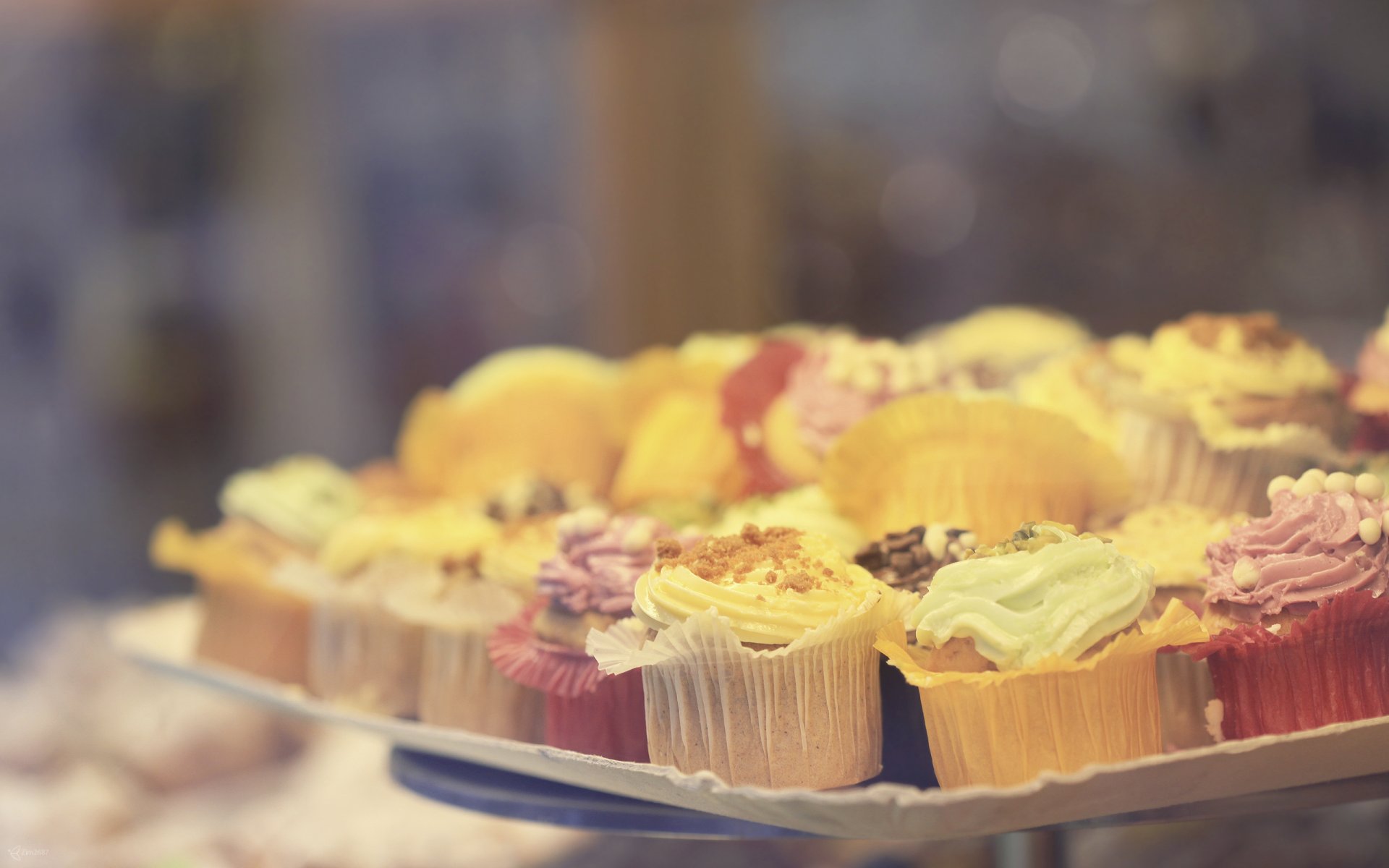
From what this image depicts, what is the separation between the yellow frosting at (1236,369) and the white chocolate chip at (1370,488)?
239mm

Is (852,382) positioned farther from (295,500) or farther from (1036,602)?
(295,500)

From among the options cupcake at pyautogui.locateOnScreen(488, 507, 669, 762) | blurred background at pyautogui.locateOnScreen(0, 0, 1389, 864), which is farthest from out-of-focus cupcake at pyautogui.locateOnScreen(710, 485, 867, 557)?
blurred background at pyautogui.locateOnScreen(0, 0, 1389, 864)

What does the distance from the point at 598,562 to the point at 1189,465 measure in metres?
0.68

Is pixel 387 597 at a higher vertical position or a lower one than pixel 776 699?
higher

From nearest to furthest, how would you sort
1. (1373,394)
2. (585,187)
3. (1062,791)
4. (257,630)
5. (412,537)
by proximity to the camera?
(1062,791) < (1373,394) < (412,537) < (257,630) < (585,187)

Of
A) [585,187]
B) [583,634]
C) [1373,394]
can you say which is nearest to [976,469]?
[583,634]

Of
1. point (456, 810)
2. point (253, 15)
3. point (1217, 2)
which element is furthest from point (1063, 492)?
point (253, 15)

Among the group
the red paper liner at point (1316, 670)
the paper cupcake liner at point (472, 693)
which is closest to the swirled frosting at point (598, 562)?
→ the paper cupcake liner at point (472, 693)

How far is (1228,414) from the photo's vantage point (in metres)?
1.41

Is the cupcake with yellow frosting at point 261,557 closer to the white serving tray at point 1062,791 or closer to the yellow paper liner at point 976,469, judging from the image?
the white serving tray at point 1062,791

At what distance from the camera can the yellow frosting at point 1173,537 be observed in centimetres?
123

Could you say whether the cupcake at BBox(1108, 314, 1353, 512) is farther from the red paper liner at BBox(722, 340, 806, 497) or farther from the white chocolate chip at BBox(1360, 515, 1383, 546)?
the red paper liner at BBox(722, 340, 806, 497)

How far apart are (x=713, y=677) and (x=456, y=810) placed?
96 centimetres

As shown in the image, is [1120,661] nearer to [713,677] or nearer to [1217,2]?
[713,677]
